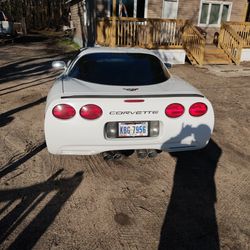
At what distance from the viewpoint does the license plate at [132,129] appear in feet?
10.9

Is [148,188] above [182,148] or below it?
below

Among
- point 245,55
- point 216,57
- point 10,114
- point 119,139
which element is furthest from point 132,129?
point 245,55

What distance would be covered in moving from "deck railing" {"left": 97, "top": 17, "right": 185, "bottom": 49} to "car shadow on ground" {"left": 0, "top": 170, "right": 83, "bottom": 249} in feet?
31.1

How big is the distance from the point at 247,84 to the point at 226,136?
5.14 metres

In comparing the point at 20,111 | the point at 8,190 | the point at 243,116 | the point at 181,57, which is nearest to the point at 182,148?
the point at 8,190

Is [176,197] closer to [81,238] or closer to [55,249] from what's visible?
[81,238]

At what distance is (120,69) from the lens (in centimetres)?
397

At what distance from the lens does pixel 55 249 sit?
99.1 inches

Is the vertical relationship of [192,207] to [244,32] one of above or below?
below

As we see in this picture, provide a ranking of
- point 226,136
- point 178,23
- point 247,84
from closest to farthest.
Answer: point 226,136, point 247,84, point 178,23

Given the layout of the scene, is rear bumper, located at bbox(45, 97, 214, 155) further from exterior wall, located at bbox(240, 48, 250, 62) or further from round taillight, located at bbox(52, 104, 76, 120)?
exterior wall, located at bbox(240, 48, 250, 62)

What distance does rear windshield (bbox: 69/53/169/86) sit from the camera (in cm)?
379

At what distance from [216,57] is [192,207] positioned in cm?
1099

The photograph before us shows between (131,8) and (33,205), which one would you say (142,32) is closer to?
(131,8)
